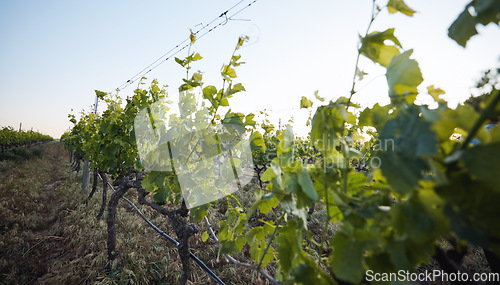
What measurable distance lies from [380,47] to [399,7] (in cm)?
15

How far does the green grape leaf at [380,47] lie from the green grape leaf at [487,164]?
432mm

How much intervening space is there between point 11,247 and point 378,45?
7370 millimetres

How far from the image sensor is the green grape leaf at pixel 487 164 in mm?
364

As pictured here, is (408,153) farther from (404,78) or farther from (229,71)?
(229,71)

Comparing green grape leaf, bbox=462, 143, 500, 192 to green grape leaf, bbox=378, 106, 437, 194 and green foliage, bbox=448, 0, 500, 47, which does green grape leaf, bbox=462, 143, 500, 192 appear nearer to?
green grape leaf, bbox=378, 106, 437, 194

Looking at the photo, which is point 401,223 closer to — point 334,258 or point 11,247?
point 334,258

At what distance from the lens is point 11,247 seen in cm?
482

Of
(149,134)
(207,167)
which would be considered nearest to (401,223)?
(207,167)

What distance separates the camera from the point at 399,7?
719 millimetres

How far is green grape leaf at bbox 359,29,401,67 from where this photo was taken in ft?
2.24

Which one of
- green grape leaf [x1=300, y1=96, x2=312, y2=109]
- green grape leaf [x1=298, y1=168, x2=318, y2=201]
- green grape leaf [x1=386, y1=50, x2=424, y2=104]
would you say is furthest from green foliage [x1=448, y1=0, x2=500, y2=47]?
green grape leaf [x1=298, y1=168, x2=318, y2=201]

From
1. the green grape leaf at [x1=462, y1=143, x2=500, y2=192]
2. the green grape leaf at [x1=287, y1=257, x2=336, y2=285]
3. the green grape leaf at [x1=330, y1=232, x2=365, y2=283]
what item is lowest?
the green grape leaf at [x1=287, y1=257, x2=336, y2=285]

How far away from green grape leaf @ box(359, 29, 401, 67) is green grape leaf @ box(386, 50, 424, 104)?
0.28 ft

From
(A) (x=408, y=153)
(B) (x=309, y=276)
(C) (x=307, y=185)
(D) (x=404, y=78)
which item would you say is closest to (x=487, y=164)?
(A) (x=408, y=153)
